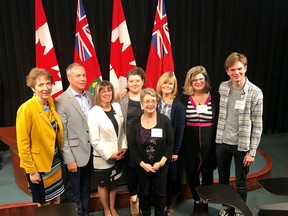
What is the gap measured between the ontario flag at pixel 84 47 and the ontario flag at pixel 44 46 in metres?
0.28

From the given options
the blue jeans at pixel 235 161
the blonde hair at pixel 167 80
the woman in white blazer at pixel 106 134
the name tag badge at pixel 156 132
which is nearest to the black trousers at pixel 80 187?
the woman in white blazer at pixel 106 134

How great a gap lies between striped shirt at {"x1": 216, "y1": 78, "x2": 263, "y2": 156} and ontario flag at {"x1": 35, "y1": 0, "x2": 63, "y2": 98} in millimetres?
2010

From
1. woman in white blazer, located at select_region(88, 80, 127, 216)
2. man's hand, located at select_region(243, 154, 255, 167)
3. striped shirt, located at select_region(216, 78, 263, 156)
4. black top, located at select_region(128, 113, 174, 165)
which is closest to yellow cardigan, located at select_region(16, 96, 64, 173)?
woman in white blazer, located at select_region(88, 80, 127, 216)

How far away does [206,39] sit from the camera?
3994mm

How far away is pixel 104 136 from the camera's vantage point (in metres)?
2.18

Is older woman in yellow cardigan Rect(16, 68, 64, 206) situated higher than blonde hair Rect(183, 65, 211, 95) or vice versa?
blonde hair Rect(183, 65, 211, 95)

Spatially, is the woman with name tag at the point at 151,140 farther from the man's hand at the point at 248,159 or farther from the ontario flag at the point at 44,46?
the ontario flag at the point at 44,46

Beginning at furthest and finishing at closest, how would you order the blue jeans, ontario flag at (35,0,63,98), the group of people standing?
1. ontario flag at (35,0,63,98)
2. the blue jeans
3. the group of people standing

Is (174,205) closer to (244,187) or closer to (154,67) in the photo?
(244,187)

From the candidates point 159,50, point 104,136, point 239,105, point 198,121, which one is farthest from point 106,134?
point 159,50

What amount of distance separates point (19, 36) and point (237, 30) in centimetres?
313

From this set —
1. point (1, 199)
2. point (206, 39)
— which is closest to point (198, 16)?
point (206, 39)

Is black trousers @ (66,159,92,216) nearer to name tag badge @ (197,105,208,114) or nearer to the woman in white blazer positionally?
the woman in white blazer

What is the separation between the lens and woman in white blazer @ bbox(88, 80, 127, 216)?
2119 millimetres
